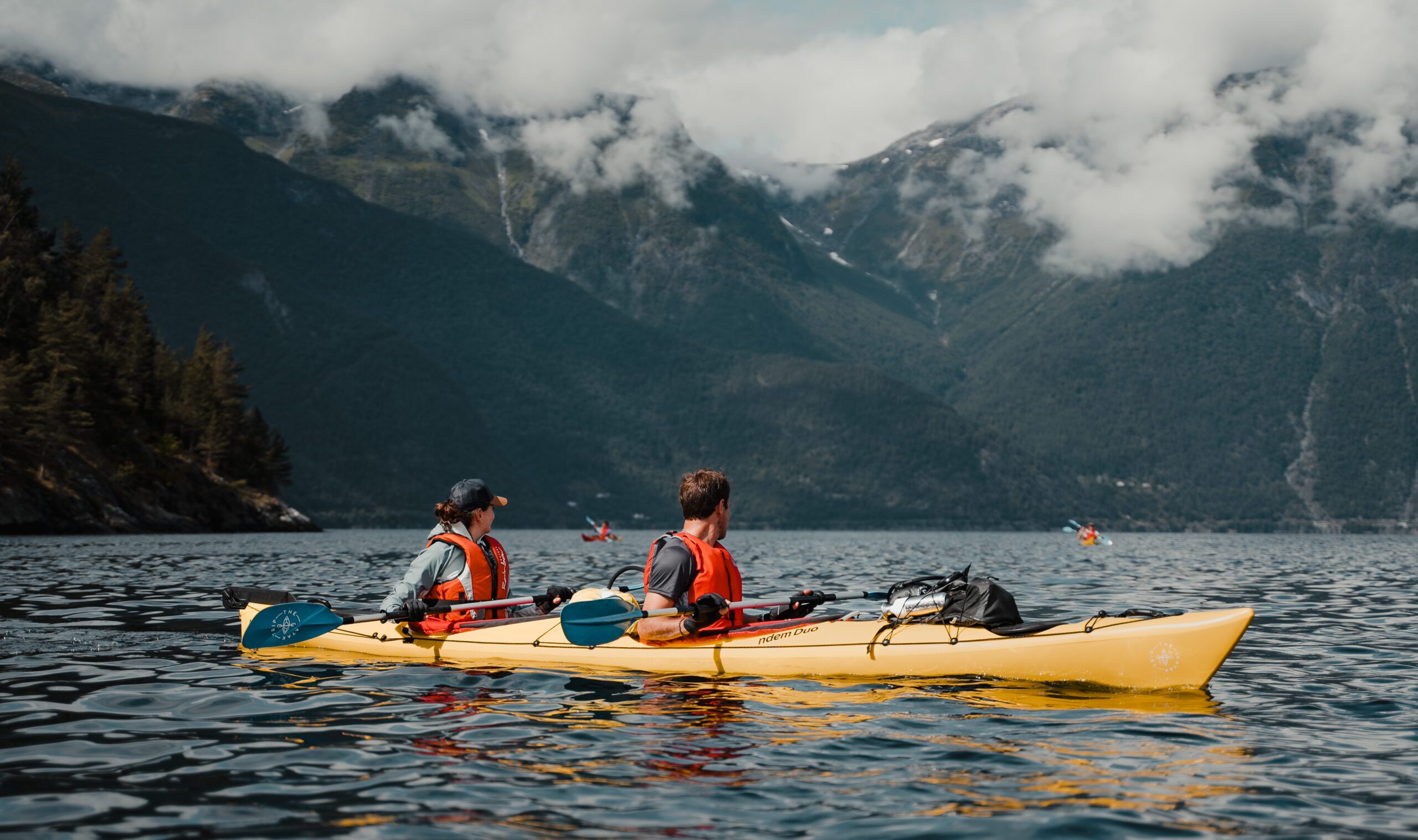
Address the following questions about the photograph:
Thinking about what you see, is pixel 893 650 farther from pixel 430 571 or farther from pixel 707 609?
pixel 430 571

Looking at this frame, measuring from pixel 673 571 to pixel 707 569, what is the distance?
0.40 m

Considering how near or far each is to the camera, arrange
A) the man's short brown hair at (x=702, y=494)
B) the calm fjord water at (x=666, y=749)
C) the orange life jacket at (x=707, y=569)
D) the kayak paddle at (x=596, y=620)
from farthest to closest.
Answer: the kayak paddle at (x=596, y=620) < the orange life jacket at (x=707, y=569) < the man's short brown hair at (x=702, y=494) < the calm fjord water at (x=666, y=749)

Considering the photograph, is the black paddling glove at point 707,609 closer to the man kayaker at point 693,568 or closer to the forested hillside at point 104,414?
the man kayaker at point 693,568

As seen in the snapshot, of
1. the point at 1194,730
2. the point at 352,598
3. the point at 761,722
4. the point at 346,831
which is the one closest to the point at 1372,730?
the point at 1194,730

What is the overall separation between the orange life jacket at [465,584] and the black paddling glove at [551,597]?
0.53 metres

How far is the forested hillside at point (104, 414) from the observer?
63500 mm

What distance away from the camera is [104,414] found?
76.9 m

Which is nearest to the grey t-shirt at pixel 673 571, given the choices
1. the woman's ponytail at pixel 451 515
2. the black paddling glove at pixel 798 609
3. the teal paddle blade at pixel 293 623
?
the black paddling glove at pixel 798 609

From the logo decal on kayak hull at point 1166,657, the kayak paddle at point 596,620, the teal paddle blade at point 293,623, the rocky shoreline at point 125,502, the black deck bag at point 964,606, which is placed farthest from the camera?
the rocky shoreline at point 125,502

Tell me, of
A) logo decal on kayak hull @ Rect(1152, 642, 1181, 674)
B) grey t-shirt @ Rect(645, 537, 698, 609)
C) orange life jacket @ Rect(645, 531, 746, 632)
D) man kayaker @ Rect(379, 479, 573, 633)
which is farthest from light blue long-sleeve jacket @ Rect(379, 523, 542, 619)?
logo decal on kayak hull @ Rect(1152, 642, 1181, 674)

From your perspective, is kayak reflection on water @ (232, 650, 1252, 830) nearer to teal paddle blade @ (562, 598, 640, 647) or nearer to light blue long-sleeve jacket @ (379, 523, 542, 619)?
teal paddle blade @ (562, 598, 640, 647)

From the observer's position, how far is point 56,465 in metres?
65.9

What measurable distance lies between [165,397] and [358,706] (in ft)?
290

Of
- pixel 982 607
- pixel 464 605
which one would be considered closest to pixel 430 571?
pixel 464 605
